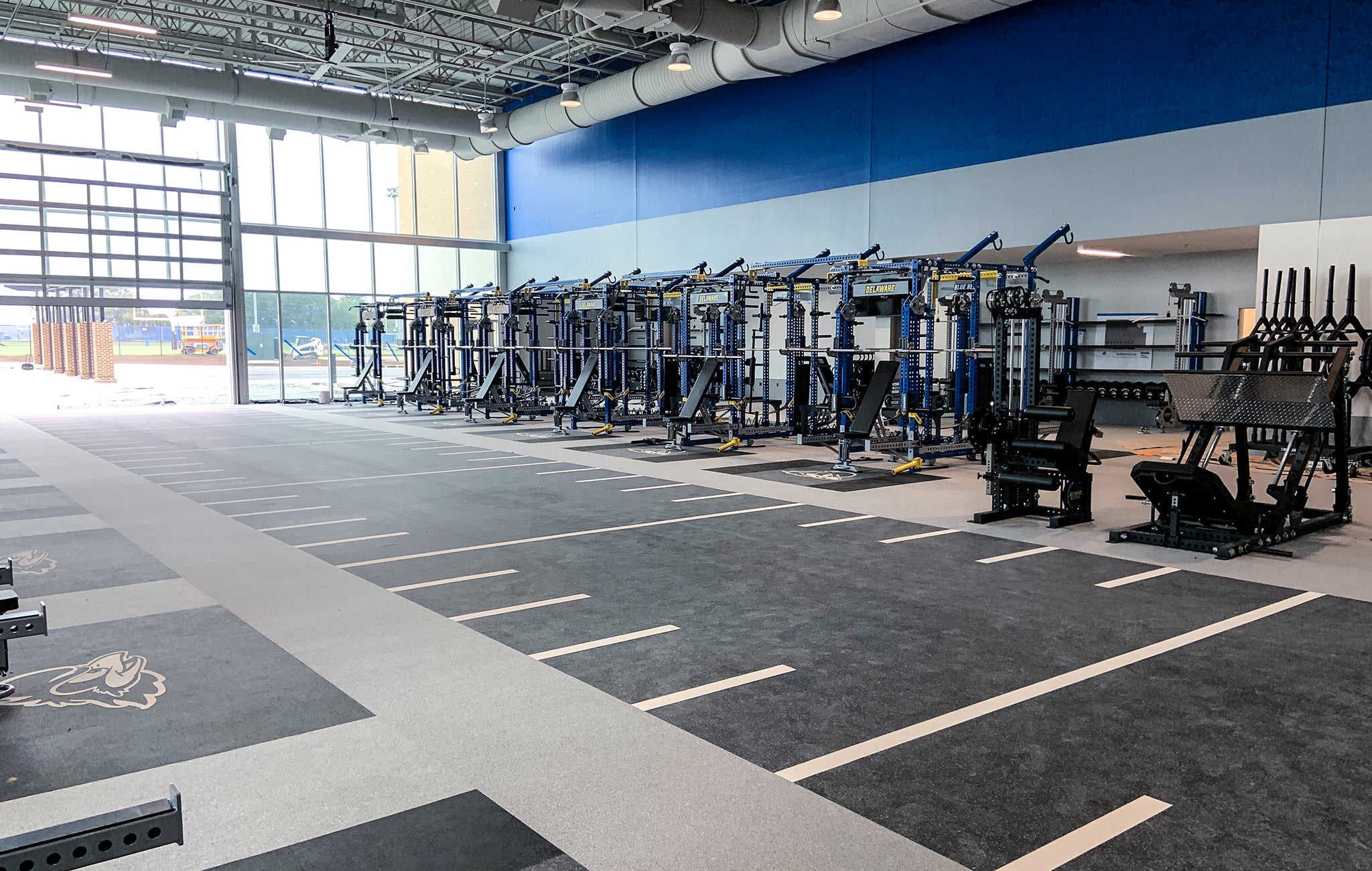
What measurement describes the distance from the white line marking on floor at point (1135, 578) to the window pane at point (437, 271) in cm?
2017

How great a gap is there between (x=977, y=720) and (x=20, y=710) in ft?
11.1

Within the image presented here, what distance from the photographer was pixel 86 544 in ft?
19.8

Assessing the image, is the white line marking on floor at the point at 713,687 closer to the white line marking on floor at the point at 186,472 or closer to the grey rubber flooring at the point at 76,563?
the grey rubber flooring at the point at 76,563

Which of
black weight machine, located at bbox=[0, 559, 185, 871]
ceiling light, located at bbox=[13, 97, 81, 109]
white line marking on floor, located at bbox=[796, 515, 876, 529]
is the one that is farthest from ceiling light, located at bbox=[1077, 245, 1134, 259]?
ceiling light, located at bbox=[13, 97, 81, 109]

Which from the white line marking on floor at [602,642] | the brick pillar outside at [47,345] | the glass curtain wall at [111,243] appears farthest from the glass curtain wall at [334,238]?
the white line marking on floor at [602,642]

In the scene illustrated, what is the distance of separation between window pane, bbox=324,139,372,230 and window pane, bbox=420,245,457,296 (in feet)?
5.51

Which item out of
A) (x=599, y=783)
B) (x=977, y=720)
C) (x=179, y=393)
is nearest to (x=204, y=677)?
(x=599, y=783)

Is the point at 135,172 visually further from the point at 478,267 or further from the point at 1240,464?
the point at 1240,464

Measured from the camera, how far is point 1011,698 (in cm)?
343

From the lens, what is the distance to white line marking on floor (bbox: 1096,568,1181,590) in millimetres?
5094

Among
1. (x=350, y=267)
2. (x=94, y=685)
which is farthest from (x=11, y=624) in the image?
(x=350, y=267)

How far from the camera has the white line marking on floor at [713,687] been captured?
337 centimetres

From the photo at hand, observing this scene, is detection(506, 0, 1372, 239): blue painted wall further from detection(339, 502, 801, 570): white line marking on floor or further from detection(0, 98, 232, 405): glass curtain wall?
detection(0, 98, 232, 405): glass curtain wall

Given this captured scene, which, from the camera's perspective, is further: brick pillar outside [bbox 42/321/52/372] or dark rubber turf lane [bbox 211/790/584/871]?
brick pillar outside [bbox 42/321/52/372]
